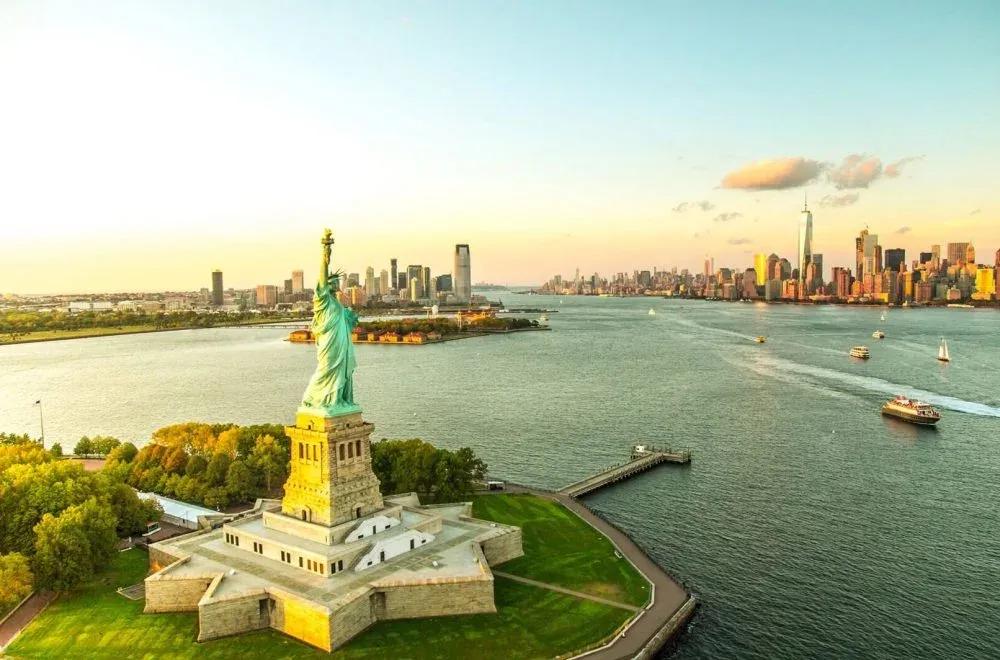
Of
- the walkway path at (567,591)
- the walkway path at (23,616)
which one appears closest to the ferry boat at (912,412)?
the walkway path at (567,591)

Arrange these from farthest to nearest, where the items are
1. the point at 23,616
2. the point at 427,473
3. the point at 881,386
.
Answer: the point at 881,386, the point at 427,473, the point at 23,616

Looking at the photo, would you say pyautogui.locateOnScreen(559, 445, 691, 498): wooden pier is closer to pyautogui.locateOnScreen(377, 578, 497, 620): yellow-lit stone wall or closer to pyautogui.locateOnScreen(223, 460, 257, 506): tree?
pyautogui.locateOnScreen(377, 578, 497, 620): yellow-lit stone wall

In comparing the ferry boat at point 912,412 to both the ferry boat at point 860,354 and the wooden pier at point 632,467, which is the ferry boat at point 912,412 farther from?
the ferry boat at point 860,354

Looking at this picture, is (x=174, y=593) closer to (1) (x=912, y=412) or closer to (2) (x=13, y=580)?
(2) (x=13, y=580)

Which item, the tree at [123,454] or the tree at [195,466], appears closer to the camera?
the tree at [195,466]

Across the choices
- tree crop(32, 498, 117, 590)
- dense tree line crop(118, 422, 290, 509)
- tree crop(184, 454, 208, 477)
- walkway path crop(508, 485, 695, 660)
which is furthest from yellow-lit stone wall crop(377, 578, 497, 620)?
tree crop(184, 454, 208, 477)

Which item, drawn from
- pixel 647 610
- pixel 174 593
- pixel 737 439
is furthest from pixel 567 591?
pixel 737 439

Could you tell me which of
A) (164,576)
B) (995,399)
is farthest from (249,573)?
(995,399)
